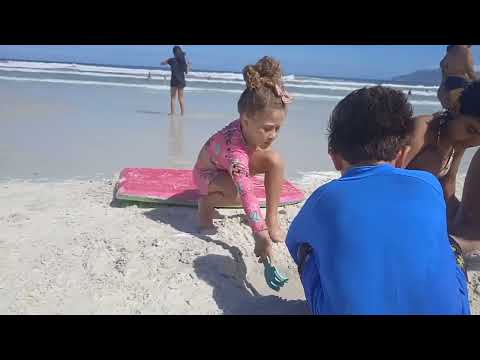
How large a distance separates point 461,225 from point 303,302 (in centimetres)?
106

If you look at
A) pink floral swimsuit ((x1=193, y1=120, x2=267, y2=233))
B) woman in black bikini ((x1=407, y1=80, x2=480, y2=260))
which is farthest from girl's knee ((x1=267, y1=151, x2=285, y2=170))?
woman in black bikini ((x1=407, y1=80, x2=480, y2=260))

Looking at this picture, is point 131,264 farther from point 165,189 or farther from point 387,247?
point 387,247

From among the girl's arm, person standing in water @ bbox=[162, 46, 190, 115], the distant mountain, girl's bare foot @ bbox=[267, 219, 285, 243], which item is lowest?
girl's bare foot @ bbox=[267, 219, 285, 243]

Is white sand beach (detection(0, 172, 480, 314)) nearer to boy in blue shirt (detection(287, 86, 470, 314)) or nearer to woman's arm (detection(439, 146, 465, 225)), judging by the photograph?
woman's arm (detection(439, 146, 465, 225))

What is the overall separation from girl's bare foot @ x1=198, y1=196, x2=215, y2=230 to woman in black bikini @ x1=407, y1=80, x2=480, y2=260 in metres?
1.14

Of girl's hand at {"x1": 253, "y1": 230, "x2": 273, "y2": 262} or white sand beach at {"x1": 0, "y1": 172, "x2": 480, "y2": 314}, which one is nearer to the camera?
white sand beach at {"x1": 0, "y1": 172, "x2": 480, "y2": 314}

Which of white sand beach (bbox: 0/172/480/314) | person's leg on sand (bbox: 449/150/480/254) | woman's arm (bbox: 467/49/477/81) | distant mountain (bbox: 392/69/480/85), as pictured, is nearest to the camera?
white sand beach (bbox: 0/172/480/314)

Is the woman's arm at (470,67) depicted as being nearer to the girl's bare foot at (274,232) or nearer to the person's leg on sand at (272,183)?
the person's leg on sand at (272,183)

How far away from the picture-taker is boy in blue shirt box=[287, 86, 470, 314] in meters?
1.20

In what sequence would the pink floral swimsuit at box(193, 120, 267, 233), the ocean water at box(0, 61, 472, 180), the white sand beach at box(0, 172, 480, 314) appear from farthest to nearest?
the ocean water at box(0, 61, 472, 180) → the pink floral swimsuit at box(193, 120, 267, 233) → the white sand beach at box(0, 172, 480, 314)

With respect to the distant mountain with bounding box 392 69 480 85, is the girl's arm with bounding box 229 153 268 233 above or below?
below

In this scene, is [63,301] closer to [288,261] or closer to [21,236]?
[21,236]

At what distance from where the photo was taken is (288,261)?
2404mm
